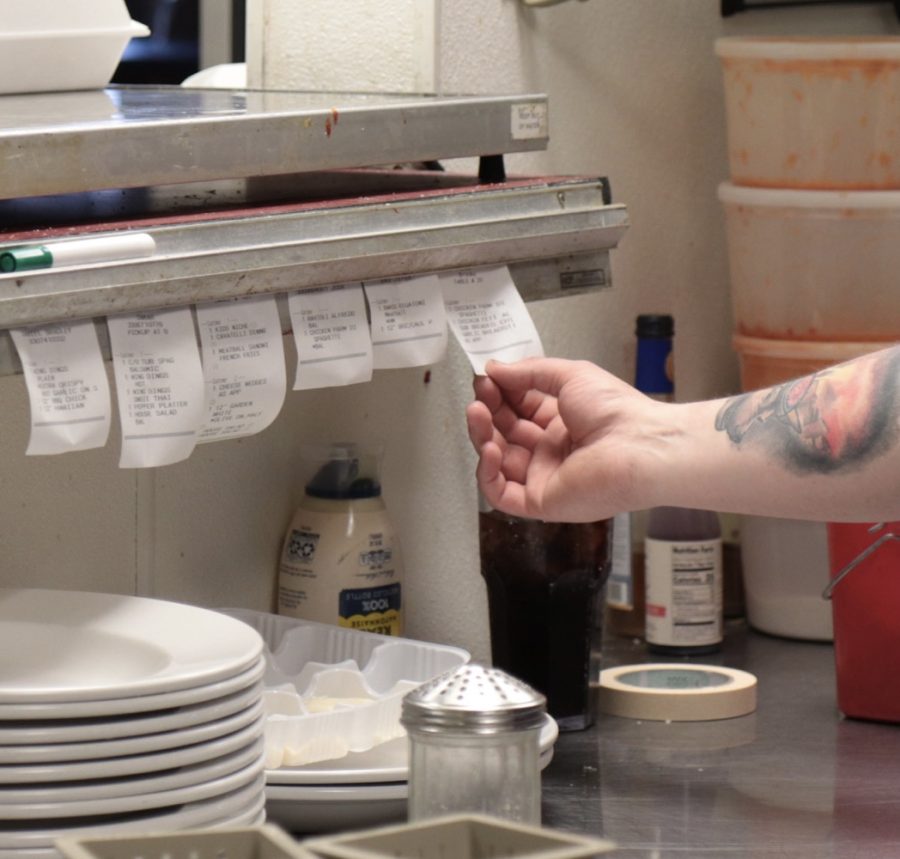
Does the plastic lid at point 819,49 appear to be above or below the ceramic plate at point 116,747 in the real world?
above

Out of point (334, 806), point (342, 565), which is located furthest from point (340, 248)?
point (342, 565)

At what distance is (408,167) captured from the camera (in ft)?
6.17

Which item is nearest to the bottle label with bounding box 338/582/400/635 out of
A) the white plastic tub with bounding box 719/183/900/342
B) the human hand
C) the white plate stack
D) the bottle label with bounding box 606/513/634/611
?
the human hand

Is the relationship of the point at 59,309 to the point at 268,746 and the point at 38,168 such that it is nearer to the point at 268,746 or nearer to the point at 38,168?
the point at 38,168

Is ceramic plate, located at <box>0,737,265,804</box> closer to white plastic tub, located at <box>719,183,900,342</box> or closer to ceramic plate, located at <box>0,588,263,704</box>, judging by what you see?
ceramic plate, located at <box>0,588,263,704</box>

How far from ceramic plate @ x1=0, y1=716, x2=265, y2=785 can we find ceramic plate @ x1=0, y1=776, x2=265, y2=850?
3cm

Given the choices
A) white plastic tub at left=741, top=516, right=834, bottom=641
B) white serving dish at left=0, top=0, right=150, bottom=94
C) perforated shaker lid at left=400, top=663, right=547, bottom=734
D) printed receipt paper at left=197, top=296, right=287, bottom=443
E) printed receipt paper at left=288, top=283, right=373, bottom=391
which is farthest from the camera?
white plastic tub at left=741, top=516, right=834, bottom=641

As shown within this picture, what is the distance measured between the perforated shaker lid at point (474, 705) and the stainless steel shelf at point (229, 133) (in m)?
0.43

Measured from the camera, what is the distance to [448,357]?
200 centimetres

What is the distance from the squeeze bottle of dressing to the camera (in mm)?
1897

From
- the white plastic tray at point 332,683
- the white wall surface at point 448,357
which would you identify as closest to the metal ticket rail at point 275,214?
the white wall surface at point 448,357

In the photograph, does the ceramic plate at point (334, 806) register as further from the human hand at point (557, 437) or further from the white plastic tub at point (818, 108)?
the white plastic tub at point (818, 108)

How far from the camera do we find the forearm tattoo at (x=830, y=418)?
1.45 metres

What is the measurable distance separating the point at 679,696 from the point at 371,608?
1.13 feet
